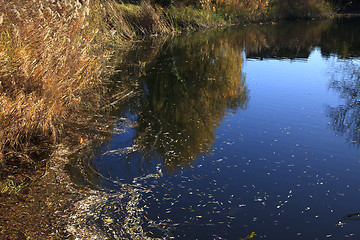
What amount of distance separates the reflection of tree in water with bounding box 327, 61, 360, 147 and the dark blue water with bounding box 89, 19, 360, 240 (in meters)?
0.02

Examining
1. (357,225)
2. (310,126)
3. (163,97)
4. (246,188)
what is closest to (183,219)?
(246,188)

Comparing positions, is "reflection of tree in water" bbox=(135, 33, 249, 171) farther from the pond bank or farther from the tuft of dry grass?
the tuft of dry grass

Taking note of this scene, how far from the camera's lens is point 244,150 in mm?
5840

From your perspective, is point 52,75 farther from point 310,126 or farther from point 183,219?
point 310,126

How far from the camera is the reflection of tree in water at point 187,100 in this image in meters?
6.01

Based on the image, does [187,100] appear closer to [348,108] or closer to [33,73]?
[348,108]

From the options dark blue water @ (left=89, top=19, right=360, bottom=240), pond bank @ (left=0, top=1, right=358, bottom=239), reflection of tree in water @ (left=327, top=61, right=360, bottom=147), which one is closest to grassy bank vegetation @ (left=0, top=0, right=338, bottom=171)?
pond bank @ (left=0, top=1, right=358, bottom=239)

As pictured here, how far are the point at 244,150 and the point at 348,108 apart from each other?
329cm

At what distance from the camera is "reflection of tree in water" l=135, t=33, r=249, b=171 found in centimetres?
601

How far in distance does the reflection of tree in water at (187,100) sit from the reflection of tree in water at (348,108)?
1832 millimetres

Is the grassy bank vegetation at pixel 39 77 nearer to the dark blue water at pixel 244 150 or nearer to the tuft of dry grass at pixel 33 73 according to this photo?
the tuft of dry grass at pixel 33 73

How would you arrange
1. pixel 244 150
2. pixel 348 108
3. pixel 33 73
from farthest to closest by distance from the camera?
pixel 348 108 → pixel 244 150 → pixel 33 73

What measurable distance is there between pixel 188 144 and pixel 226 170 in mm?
993

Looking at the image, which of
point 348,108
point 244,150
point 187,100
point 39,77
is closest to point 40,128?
point 39,77
